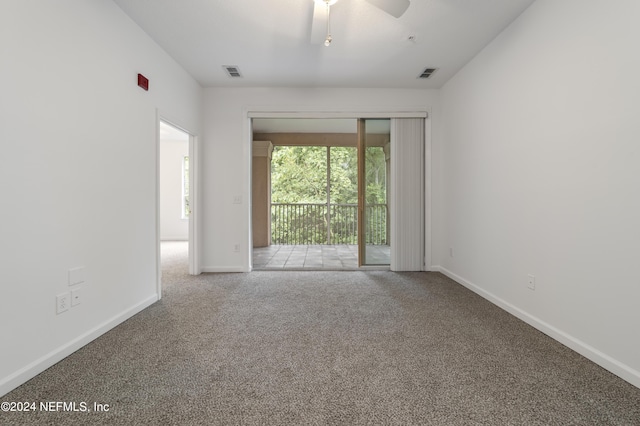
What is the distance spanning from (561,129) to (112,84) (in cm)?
329

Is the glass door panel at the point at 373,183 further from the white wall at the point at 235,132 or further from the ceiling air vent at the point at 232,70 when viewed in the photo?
the ceiling air vent at the point at 232,70

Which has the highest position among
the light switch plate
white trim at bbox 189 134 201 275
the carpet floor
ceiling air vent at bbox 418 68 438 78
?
ceiling air vent at bbox 418 68 438 78

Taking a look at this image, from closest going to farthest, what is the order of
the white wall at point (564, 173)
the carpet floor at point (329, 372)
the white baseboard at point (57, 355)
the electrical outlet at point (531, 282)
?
the carpet floor at point (329, 372), the white baseboard at point (57, 355), the white wall at point (564, 173), the electrical outlet at point (531, 282)

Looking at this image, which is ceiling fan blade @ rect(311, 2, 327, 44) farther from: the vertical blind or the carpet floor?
the carpet floor

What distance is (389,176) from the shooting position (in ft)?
13.6

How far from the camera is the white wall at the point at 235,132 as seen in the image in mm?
3982

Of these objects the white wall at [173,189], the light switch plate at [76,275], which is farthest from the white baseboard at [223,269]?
the white wall at [173,189]

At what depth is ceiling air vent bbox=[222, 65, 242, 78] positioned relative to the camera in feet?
11.0

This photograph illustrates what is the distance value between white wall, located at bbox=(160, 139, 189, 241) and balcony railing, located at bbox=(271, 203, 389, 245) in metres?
2.28

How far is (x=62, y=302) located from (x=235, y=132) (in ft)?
9.06

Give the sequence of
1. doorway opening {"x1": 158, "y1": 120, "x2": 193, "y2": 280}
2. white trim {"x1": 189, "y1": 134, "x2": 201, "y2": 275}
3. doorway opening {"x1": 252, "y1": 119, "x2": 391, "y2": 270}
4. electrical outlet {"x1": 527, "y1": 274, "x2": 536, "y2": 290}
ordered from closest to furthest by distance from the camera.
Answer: electrical outlet {"x1": 527, "y1": 274, "x2": 536, "y2": 290}
white trim {"x1": 189, "y1": 134, "x2": 201, "y2": 275}
doorway opening {"x1": 252, "y1": 119, "x2": 391, "y2": 270}
doorway opening {"x1": 158, "y1": 120, "x2": 193, "y2": 280}

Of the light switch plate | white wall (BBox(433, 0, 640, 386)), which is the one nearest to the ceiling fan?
white wall (BBox(433, 0, 640, 386))

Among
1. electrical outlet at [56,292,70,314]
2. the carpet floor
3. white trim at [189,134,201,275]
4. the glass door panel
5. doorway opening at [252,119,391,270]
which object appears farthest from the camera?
doorway opening at [252,119,391,270]

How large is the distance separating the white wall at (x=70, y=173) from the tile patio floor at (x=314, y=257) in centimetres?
210
